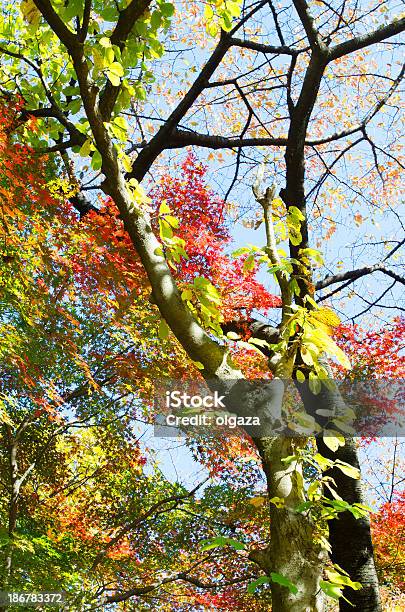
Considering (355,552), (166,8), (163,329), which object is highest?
(166,8)

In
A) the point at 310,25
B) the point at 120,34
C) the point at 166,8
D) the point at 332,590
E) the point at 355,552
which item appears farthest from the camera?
the point at 310,25

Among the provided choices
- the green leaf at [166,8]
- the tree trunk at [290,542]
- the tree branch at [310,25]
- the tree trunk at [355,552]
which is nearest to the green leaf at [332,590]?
the tree trunk at [290,542]

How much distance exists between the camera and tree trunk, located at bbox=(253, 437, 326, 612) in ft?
5.85

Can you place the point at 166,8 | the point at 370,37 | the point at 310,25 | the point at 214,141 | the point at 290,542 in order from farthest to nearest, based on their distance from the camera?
the point at 214,141 → the point at 370,37 → the point at 310,25 → the point at 166,8 → the point at 290,542

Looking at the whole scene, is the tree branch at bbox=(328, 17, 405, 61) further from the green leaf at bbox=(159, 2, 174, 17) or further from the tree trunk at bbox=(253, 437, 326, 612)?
the tree trunk at bbox=(253, 437, 326, 612)

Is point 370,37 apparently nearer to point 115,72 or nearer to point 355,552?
point 115,72

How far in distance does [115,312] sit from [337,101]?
3.37 metres

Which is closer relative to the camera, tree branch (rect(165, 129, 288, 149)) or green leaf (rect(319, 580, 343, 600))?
green leaf (rect(319, 580, 343, 600))

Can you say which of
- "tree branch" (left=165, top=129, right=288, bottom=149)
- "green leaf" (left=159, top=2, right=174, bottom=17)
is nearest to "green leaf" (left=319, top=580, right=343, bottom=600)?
"green leaf" (left=159, top=2, right=174, bottom=17)

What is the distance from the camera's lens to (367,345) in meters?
6.21

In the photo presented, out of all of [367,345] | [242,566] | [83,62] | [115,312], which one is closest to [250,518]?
[242,566]

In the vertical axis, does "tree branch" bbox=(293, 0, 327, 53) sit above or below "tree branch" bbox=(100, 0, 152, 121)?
above

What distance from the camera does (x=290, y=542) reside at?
1834mm

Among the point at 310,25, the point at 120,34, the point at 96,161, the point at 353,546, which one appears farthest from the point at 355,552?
the point at 310,25
